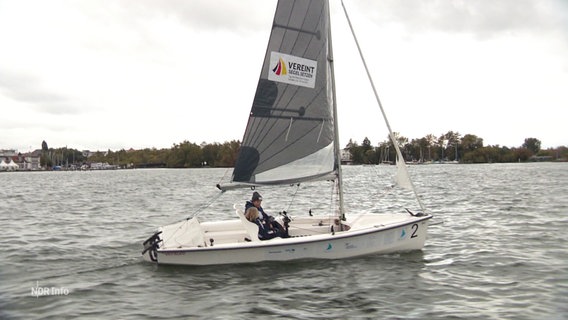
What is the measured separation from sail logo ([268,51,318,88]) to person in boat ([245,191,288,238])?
124 inches

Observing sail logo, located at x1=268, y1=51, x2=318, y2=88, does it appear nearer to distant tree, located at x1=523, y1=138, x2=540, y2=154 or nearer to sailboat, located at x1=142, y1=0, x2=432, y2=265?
sailboat, located at x1=142, y1=0, x2=432, y2=265

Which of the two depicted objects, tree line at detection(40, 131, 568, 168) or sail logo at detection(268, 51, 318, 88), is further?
tree line at detection(40, 131, 568, 168)

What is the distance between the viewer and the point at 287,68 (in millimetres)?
12930

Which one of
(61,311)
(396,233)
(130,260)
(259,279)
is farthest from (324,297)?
(130,260)

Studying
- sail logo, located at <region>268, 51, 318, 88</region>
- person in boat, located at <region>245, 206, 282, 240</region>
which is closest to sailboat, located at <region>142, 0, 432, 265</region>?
sail logo, located at <region>268, 51, 318, 88</region>

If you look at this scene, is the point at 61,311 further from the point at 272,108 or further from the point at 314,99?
the point at 314,99

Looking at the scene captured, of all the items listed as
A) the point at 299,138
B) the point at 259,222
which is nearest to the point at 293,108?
the point at 299,138

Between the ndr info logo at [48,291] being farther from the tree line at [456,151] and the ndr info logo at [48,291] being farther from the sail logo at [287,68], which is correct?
the tree line at [456,151]

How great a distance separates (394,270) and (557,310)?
3.65 m

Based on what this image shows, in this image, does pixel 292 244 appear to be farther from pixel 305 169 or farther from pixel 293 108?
pixel 293 108

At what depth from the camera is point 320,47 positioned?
1310 cm

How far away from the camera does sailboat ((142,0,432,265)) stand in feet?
41.3

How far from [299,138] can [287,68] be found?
190cm

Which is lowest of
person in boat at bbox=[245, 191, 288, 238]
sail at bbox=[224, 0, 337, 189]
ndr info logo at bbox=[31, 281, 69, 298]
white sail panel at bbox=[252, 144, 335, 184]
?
ndr info logo at bbox=[31, 281, 69, 298]
